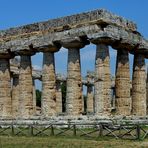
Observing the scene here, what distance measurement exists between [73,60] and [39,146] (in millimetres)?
16080

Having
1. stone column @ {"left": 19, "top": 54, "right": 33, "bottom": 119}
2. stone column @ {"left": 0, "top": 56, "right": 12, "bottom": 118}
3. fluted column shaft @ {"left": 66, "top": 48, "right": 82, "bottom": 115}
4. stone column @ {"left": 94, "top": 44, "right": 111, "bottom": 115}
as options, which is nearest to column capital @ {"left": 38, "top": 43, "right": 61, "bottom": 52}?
fluted column shaft @ {"left": 66, "top": 48, "right": 82, "bottom": 115}

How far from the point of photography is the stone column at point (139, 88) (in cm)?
4156

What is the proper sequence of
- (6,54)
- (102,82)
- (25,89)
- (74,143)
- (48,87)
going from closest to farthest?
(74,143)
(102,82)
(48,87)
(25,89)
(6,54)

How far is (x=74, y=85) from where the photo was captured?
3866 centimetres

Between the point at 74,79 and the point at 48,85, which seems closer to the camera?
the point at 74,79

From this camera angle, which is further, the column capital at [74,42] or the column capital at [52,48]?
the column capital at [52,48]

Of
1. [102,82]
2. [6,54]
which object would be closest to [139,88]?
[102,82]

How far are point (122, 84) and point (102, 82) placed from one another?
3434 mm

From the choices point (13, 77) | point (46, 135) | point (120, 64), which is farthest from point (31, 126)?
point (13, 77)

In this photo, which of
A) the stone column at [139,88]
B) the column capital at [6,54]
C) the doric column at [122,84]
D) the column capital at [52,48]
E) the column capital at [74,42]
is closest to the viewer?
the column capital at [74,42]

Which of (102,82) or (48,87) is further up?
(102,82)

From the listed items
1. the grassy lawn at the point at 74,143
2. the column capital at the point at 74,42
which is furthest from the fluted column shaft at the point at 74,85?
the grassy lawn at the point at 74,143

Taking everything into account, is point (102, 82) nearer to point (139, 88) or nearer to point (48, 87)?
point (139, 88)

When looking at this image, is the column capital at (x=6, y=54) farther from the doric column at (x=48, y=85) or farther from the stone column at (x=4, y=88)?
the doric column at (x=48, y=85)
